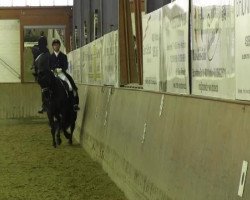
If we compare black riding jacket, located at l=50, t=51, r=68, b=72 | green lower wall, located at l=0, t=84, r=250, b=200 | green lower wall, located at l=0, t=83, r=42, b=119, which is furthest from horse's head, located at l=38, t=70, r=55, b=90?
green lower wall, located at l=0, t=83, r=42, b=119

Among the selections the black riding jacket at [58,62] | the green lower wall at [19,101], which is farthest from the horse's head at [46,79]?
the green lower wall at [19,101]

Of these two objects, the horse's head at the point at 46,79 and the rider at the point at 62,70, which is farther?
the rider at the point at 62,70

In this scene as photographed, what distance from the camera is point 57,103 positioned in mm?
14562

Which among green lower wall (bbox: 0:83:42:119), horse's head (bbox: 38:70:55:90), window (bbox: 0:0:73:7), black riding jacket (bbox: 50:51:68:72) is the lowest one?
green lower wall (bbox: 0:83:42:119)

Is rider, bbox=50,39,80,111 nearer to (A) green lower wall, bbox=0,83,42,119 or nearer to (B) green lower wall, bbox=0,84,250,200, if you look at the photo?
(B) green lower wall, bbox=0,84,250,200

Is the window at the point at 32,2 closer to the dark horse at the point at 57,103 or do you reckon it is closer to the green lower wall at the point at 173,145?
the dark horse at the point at 57,103

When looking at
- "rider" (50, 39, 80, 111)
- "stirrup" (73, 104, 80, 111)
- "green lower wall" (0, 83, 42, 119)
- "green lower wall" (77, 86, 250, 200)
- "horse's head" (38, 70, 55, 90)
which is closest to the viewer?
"green lower wall" (77, 86, 250, 200)

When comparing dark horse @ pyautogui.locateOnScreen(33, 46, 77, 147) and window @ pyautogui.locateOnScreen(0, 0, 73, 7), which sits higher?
window @ pyautogui.locateOnScreen(0, 0, 73, 7)

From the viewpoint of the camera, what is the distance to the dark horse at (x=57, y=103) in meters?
14.2

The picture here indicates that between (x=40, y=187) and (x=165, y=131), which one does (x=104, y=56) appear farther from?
(x=165, y=131)

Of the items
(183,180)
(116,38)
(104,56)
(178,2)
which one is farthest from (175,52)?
(104,56)

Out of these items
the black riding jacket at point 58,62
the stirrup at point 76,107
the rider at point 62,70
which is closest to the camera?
the stirrup at point 76,107

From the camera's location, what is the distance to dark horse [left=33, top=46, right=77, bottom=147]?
14.2m

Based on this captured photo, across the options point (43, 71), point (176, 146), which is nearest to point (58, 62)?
point (43, 71)
